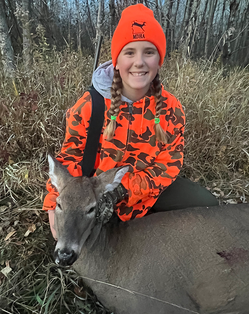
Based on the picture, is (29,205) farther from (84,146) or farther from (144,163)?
(144,163)

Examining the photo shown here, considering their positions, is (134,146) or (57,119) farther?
(57,119)

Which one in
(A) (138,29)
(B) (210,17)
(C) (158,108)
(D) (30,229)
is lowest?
(D) (30,229)

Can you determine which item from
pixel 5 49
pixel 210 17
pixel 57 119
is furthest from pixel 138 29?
pixel 210 17

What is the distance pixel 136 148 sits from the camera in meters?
2.53

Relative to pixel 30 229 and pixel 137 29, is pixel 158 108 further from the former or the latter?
pixel 30 229

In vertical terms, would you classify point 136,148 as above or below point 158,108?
below

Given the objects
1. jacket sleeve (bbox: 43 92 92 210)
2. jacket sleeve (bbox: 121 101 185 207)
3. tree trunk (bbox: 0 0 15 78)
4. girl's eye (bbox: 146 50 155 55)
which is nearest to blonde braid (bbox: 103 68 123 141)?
jacket sleeve (bbox: 43 92 92 210)

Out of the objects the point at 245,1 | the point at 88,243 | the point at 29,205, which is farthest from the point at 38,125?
the point at 245,1

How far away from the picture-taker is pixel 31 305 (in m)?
2.35

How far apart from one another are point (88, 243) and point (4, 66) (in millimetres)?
3142

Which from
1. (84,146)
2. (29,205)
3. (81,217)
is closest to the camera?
(81,217)

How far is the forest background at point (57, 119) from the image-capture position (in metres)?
2.50

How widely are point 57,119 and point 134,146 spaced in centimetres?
153

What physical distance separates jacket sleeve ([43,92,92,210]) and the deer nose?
80 cm
